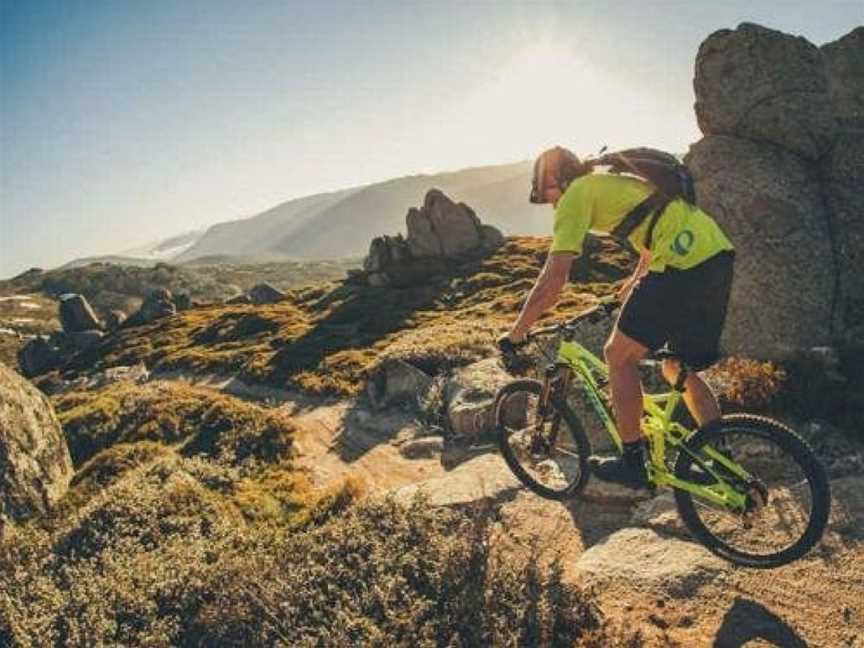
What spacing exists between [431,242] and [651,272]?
5295 centimetres

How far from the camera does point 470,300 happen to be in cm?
4384

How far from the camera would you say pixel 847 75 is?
20.7 metres

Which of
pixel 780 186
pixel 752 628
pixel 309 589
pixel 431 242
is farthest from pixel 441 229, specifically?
pixel 752 628

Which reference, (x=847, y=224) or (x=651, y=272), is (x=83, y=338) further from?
(x=651, y=272)

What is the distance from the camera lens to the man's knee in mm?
7258

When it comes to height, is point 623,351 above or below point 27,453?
above

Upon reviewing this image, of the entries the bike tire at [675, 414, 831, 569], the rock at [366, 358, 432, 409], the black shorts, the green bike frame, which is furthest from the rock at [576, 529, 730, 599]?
the rock at [366, 358, 432, 409]

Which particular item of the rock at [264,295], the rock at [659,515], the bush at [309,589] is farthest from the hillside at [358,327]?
the rock at [659,515]

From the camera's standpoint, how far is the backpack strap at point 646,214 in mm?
6961

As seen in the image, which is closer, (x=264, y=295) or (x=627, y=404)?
(x=627, y=404)

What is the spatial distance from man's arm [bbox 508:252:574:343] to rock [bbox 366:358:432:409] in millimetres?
12668

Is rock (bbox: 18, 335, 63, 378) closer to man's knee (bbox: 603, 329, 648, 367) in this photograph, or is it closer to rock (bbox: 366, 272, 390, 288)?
rock (bbox: 366, 272, 390, 288)

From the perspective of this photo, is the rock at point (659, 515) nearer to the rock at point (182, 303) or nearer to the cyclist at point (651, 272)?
the cyclist at point (651, 272)

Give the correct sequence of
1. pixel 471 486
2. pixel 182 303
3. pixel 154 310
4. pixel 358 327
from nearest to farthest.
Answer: pixel 471 486, pixel 358 327, pixel 154 310, pixel 182 303
